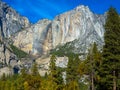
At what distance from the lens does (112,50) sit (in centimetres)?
4597

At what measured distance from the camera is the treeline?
4578 centimetres

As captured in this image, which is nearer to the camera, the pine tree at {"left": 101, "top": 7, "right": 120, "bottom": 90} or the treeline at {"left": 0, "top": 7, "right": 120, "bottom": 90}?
the pine tree at {"left": 101, "top": 7, "right": 120, "bottom": 90}

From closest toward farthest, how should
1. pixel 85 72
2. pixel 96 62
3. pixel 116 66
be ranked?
pixel 116 66 < pixel 96 62 < pixel 85 72

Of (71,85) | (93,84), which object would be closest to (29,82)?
(71,85)

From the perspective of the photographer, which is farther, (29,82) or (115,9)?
(29,82)

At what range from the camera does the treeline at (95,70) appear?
4578cm

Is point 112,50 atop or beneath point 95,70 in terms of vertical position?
atop

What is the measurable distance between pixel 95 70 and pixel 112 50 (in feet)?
70.2

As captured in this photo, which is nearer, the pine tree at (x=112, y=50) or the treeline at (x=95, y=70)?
the pine tree at (x=112, y=50)

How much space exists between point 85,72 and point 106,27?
25.6 metres

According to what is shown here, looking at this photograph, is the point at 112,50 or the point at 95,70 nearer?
the point at 112,50

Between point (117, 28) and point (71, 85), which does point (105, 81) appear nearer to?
point (117, 28)

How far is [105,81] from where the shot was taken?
47.3 meters

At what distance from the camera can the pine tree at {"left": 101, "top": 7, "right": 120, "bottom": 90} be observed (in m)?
45.3
